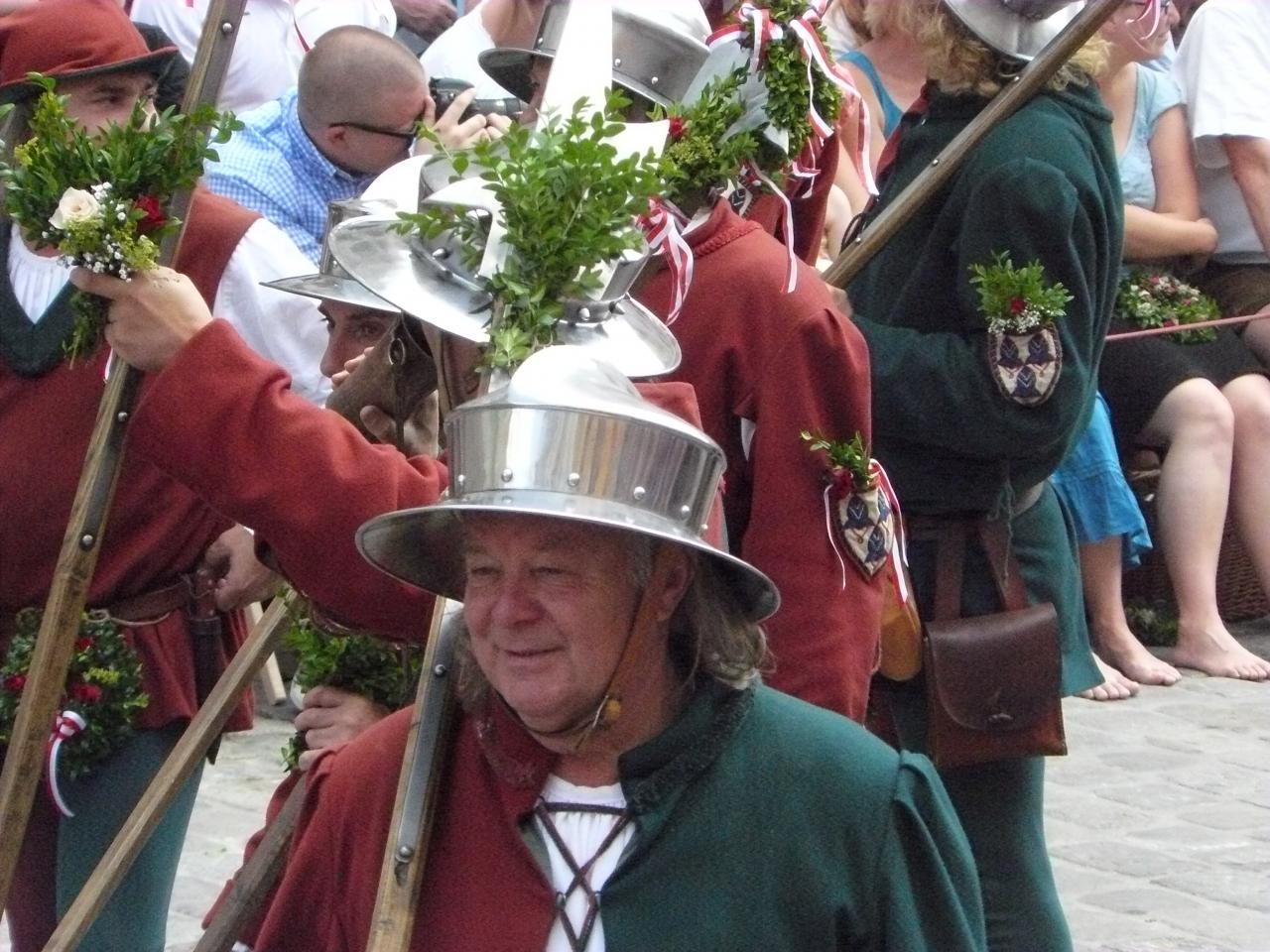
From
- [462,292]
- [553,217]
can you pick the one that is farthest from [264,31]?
[553,217]

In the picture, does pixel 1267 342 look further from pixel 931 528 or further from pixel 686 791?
pixel 686 791

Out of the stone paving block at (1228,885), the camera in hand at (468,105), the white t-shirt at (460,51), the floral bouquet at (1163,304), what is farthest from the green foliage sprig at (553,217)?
the floral bouquet at (1163,304)

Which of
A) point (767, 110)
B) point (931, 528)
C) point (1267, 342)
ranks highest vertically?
point (767, 110)

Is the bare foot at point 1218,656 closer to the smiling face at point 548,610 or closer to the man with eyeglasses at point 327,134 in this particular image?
the man with eyeglasses at point 327,134

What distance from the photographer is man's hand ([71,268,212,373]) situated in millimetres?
2732

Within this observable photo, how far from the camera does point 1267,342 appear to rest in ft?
25.1

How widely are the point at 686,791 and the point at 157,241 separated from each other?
1.04 metres

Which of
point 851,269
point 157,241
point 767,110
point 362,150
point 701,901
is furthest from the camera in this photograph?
point 362,150

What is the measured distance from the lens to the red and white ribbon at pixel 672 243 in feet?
10.1

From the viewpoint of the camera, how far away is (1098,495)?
6945 mm

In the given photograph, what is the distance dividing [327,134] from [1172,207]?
3329 mm

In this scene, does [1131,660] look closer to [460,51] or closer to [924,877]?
[460,51]

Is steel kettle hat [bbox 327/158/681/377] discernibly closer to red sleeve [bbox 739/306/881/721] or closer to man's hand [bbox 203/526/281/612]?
red sleeve [bbox 739/306/881/721]

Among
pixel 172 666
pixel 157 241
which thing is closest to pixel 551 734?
pixel 157 241
